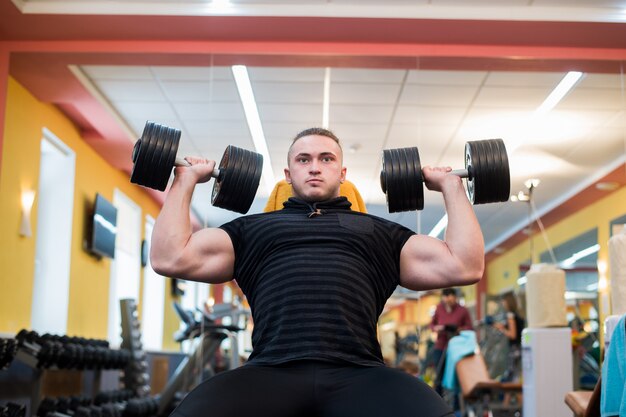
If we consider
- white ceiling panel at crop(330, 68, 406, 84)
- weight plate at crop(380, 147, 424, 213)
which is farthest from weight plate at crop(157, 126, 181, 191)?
white ceiling panel at crop(330, 68, 406, 84)

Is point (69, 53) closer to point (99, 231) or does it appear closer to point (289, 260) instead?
point (99, 231)

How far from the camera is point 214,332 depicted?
6.00 metres

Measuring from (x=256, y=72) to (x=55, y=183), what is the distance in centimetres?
221

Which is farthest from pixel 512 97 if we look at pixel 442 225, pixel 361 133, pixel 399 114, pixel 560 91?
pixel 442 225

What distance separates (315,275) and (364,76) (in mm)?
3853

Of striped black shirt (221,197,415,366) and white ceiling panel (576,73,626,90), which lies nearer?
striped black shirt (221,197,415,366)

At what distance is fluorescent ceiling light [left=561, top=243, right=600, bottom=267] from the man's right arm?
5.12 metres

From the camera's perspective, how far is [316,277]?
168 centimetres

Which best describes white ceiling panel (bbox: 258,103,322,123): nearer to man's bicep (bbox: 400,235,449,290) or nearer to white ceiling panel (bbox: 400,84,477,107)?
white ceiling panel (bbox: 400,84,477,107)

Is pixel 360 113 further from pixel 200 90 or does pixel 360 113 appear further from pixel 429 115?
pixel 200 90

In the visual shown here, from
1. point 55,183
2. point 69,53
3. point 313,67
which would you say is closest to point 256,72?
point 313,67

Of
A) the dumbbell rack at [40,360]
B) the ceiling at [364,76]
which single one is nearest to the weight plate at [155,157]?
the ceiling at [364,76]

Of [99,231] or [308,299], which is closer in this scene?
[308,299]

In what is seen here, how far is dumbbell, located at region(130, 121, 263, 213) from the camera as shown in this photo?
199 centimetres
